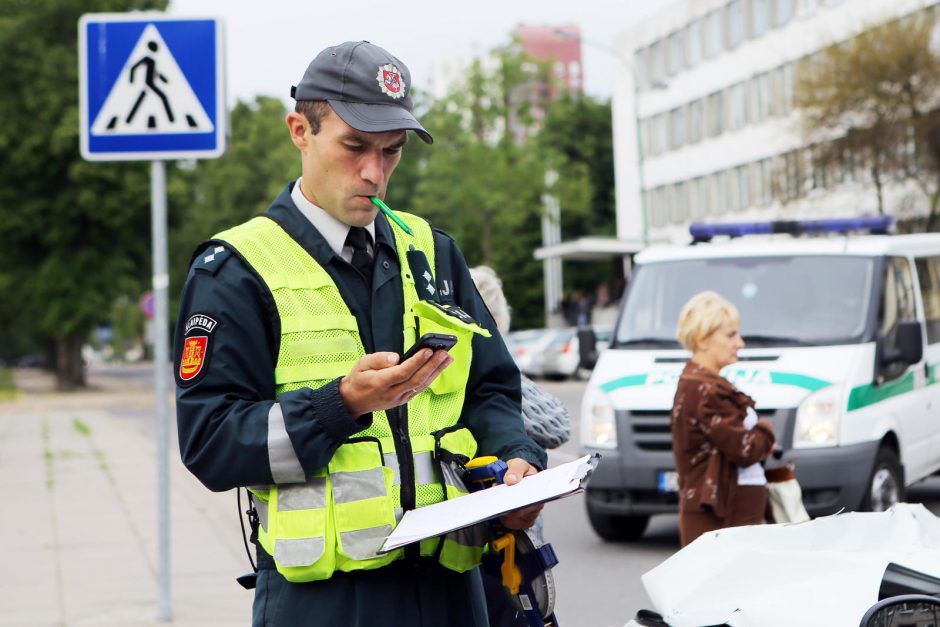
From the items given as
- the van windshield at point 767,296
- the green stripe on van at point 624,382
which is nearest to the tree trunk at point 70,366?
the van windshield at point 767,296

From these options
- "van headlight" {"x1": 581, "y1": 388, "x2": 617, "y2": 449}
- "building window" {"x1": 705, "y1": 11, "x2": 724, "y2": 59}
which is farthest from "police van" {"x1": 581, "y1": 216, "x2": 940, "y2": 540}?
"building window" {"x1": 705, "y1": 11, "x2": 724, "y2": 59}

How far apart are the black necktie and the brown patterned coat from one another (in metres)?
4.12

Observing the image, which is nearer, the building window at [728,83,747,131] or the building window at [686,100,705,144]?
the building window at [728,83,747,131]

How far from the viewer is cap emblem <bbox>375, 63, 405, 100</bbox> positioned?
9.75 feet

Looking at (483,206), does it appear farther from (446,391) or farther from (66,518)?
(446,391)

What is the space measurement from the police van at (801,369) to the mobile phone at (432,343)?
270 inches

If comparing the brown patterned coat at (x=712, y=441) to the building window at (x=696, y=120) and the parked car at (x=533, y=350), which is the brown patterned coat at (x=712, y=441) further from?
the building window at (x=696, y=120)

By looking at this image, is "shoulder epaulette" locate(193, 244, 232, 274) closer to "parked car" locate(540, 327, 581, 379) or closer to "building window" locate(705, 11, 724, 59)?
"parked car" locate(540, 327, 581, 379)

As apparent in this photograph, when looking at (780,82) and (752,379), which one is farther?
(780,82)

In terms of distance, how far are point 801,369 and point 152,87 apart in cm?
433

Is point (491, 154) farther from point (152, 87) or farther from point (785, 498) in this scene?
point (785, 498)

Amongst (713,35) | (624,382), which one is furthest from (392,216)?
(713,35)

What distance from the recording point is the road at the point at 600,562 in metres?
8.12

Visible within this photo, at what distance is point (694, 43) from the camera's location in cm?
6425
